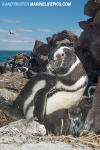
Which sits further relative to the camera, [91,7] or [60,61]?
[91,7]

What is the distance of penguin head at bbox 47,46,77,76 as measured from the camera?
2254mm

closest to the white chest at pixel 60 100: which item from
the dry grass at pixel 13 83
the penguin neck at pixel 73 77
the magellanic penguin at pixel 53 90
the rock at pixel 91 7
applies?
the magellanic penguin at pixel 53 90

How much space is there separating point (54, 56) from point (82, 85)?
15.1 inches

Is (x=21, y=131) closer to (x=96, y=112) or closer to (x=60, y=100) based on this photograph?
(x=60, y=100)

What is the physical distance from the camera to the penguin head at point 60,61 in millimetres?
2254

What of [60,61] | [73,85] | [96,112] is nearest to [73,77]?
[73,85]

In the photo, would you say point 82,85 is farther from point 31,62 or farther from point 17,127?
point 31,62

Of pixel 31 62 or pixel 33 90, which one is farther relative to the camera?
pixel 31 62

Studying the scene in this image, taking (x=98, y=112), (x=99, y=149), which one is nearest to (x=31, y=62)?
(x=98, y=112)

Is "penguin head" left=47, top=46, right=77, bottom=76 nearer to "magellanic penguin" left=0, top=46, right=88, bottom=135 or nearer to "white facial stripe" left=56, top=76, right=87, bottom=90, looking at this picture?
"magellanic penguin" left=0, top=46, right=88, bottom=135

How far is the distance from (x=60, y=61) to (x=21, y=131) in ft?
2.18

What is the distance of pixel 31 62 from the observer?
1135 cm

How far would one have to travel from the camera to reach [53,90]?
2.41 meters

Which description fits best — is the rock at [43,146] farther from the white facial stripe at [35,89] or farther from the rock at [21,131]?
the white facial stripe at [35,89]
